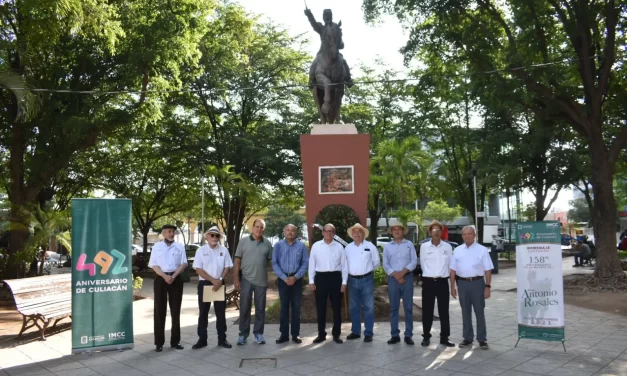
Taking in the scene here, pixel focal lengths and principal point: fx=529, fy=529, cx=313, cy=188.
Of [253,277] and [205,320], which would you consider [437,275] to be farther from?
[205,320]

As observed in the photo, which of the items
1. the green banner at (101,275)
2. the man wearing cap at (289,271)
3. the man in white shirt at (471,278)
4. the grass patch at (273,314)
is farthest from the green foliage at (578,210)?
the green banner at (101,275)

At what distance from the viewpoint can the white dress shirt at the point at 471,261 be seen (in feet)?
22.6

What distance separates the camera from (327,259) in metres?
7.31

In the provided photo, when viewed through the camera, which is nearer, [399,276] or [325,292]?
[399,276]

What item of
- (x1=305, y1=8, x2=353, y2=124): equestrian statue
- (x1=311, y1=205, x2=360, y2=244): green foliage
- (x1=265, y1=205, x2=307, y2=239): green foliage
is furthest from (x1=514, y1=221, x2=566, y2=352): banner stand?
(x1=265, y1=205, x2=307, y2=239): green foliage

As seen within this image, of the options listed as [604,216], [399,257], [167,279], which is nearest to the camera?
[167,279]

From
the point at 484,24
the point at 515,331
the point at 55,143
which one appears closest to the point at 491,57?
the point at 484,24

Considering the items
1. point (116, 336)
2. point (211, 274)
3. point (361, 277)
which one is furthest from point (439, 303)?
point (116, 336)

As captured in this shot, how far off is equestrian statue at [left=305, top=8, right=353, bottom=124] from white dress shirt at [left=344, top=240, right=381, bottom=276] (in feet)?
13.8

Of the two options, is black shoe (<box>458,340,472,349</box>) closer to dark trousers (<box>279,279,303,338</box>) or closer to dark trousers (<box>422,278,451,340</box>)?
dark trousers (<box>422,278,451,340</box>)

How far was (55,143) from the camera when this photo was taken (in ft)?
46.8

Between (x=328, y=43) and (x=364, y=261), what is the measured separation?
203 inches

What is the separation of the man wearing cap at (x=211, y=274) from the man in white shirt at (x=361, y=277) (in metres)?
1.69

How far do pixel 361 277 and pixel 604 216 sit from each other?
1097 cm
